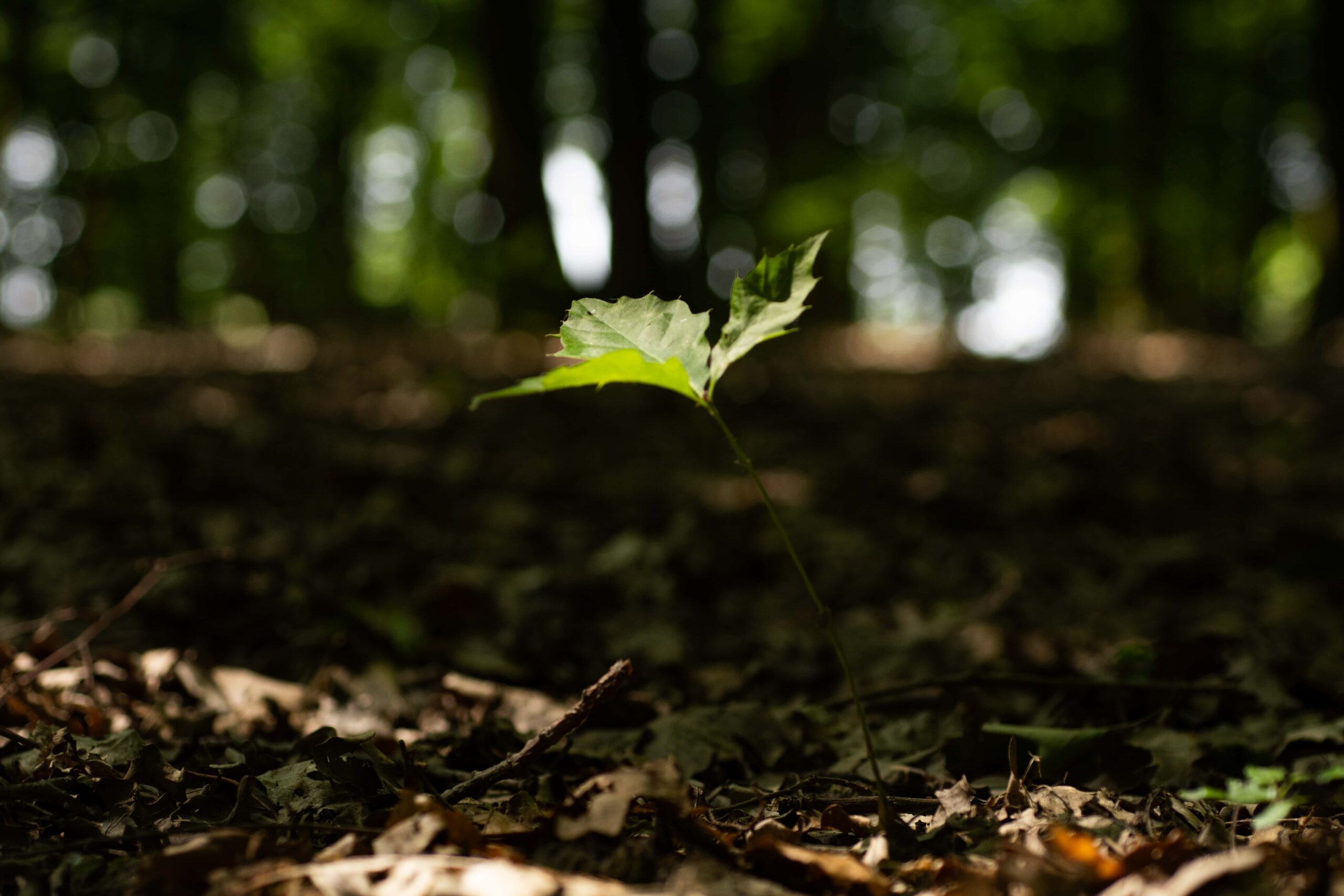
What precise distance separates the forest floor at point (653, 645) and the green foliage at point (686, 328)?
1.60 ft

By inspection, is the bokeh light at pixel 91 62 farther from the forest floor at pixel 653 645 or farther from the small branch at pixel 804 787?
the small branch at pixel 804 787

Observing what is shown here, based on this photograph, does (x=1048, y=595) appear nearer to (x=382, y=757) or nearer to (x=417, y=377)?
(x=382, y=757)

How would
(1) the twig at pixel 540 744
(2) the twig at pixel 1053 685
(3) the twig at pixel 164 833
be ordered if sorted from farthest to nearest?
(2) the twig at pixel 1053 685
(1) the twig at pixel 540 744
(3) the twig at pixel 164 833

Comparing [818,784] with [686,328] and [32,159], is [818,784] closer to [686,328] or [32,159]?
[686,328]

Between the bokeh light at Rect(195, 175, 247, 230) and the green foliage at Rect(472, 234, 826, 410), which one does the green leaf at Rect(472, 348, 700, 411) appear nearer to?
the green foliage at Rect(472, 234, 826, 410)

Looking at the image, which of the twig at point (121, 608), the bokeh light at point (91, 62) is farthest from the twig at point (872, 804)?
the bokeh light at point (91, 62)

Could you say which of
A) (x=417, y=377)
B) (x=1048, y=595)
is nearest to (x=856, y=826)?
(x=1048, y=595)

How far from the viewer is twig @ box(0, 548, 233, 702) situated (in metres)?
1.91

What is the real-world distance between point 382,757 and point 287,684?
823mm

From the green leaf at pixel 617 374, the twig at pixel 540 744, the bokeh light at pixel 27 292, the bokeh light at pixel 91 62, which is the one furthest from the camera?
the bokeh light at pixel 27 292

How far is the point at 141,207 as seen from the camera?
17.4m

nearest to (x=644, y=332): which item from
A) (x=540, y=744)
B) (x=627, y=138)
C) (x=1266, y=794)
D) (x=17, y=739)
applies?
(x=540, y=744)

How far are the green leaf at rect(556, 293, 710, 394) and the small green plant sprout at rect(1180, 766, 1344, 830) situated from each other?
93cm

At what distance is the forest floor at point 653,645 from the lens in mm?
1176
